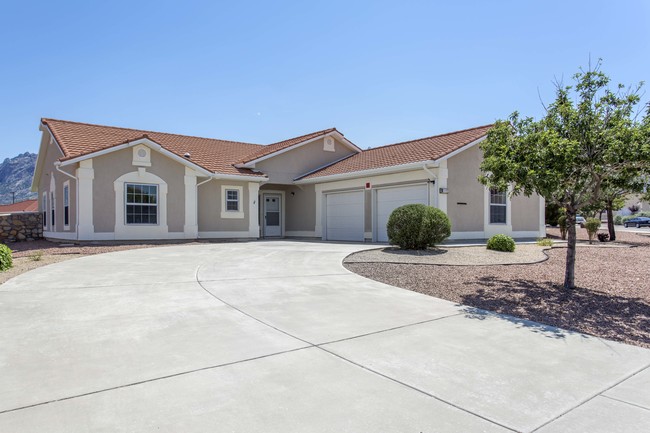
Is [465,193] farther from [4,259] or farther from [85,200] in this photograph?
[4,259]

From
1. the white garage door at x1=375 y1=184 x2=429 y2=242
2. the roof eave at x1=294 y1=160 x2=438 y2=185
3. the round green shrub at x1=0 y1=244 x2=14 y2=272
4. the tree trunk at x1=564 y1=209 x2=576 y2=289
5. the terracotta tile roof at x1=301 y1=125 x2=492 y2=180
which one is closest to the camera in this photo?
the tree trunk at x1=564 y1=209 x2=576 y2=289

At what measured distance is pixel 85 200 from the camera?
629 inches

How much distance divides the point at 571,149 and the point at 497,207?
12760mm

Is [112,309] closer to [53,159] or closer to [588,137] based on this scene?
[588,137]

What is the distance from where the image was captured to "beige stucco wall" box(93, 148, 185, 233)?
640 inches

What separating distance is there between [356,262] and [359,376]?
7.22m

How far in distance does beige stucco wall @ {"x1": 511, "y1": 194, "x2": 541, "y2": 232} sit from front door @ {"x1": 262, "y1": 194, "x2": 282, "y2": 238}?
11.9 metres

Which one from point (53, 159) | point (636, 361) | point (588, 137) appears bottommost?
point (636, 361)

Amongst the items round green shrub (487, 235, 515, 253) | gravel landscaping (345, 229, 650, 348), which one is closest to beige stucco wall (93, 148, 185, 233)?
gravel landscaping (345, 229, 650, 348)

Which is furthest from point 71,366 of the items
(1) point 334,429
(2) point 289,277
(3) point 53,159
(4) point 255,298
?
(3) point 53,159

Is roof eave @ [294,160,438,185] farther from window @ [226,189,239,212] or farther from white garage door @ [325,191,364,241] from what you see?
window @ [226,189,239,212]

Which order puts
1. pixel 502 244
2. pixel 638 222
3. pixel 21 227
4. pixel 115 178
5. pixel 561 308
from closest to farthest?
pixel 561 308, pixel 502 244, pixel 115 178, pixel 21 227, pixel 638 222

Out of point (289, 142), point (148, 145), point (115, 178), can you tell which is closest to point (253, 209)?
point (289, 142)

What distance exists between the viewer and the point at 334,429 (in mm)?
2916
